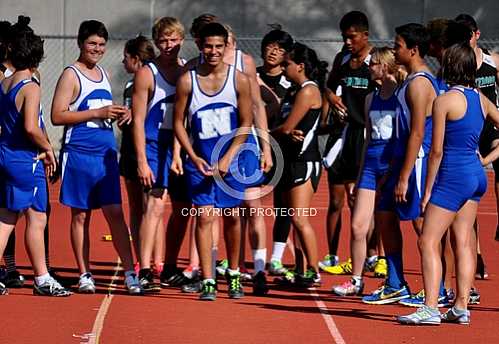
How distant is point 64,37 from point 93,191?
49.8 feet

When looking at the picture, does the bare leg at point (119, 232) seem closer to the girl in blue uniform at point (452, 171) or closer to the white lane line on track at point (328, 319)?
the white lane line on track at point (328, 319)

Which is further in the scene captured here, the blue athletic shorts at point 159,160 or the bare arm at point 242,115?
the blue athletic shorts at point 159,160

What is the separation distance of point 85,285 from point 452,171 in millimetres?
3237

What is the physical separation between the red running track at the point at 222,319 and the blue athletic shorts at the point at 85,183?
75 centimetres

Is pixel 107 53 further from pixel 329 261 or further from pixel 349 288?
pixel 349 288

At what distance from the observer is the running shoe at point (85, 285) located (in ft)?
33.9

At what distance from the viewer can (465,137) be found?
8758 millimetres

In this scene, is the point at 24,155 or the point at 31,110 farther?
the point at 24,155

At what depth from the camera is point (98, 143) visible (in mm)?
10367

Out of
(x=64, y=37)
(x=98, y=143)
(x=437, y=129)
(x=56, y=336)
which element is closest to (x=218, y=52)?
(x=98, y=143)

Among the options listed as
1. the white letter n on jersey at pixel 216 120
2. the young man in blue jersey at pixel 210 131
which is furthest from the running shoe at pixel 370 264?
the white letter n on jersey at pixel 216 120

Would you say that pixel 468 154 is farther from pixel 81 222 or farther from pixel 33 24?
pixel 33 24

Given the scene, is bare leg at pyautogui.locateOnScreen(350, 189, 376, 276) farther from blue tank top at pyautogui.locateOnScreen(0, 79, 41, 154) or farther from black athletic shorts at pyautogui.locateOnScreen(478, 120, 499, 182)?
blue tank top at pyautogui.locateOnScreen(0, 79, 41, 154)

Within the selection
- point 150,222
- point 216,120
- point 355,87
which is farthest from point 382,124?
point 150,222
